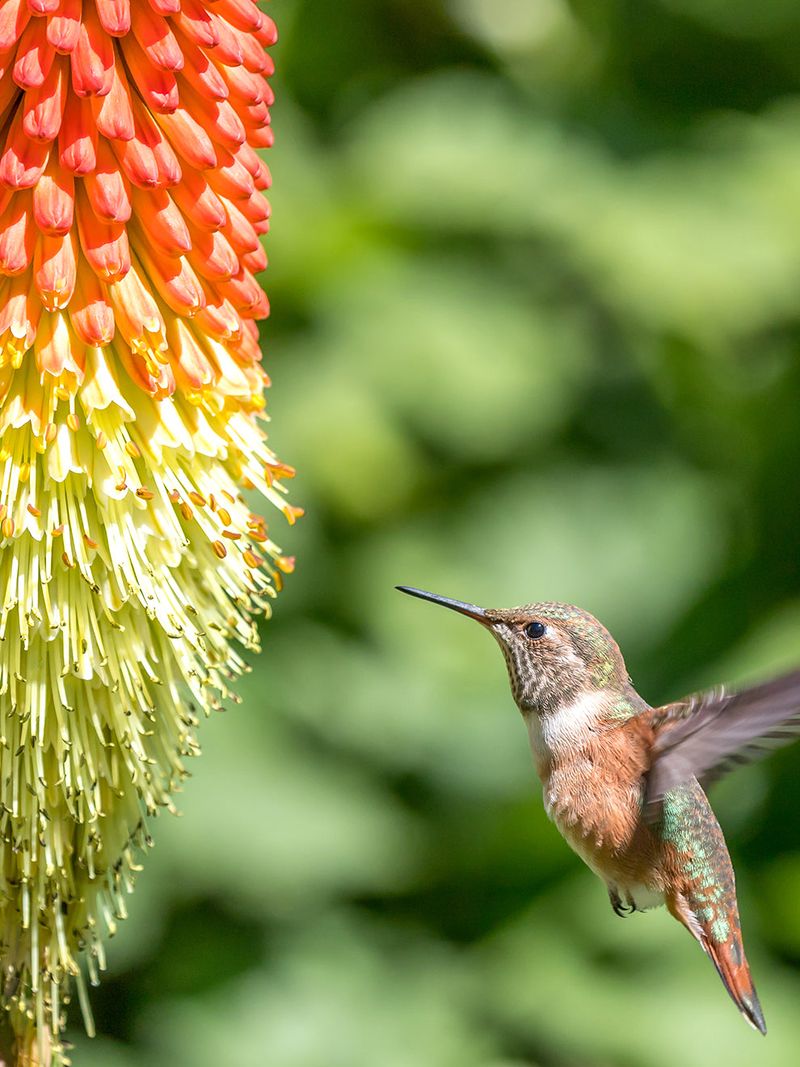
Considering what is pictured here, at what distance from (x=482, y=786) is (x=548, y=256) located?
2.11 m

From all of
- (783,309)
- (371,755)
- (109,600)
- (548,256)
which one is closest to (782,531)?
(783,309)

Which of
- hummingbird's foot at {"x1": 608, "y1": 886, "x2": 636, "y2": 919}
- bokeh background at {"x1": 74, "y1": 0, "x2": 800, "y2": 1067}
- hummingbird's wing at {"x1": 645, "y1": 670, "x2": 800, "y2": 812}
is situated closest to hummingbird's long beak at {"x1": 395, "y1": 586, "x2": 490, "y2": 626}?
hummingbird's wing at {"x1": 645, "y1": 670, "x2": 800, "y2": 812}

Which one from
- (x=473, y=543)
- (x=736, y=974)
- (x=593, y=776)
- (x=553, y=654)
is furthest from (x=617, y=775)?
(x=473, y=543)

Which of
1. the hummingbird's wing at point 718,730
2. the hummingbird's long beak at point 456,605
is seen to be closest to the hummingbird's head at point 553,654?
the hummingbird's long beak at point 456,605

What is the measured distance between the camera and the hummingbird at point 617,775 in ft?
10.7

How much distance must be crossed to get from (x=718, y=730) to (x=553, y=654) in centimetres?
52

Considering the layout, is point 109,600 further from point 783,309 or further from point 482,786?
point 783,309

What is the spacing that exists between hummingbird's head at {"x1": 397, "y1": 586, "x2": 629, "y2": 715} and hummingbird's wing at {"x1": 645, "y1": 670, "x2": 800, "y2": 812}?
7.4 inches

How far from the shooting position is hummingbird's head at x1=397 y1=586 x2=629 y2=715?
3.32 m

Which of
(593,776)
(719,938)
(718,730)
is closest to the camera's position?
(718,730)

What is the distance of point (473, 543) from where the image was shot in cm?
567

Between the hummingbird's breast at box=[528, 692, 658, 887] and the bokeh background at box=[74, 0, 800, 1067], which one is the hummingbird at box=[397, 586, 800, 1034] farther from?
the bokeh background at box=[74, 0, 800, 1067]

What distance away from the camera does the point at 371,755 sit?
5453 mm

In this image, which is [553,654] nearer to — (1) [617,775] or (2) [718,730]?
(1) [617,775]
